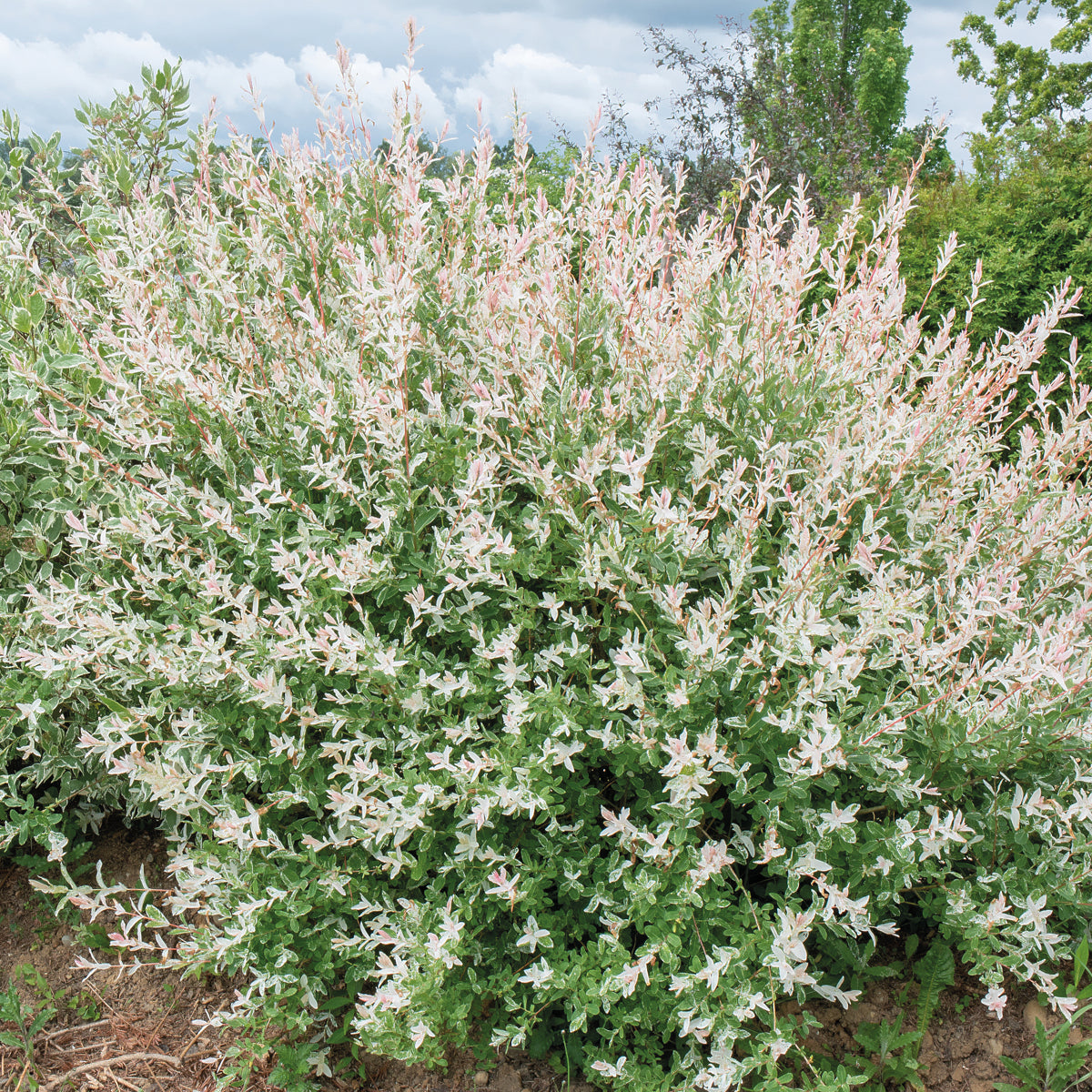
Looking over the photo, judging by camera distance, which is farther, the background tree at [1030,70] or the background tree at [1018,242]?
the background tree at [1030,70]

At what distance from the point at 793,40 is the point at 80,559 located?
77.8 ft

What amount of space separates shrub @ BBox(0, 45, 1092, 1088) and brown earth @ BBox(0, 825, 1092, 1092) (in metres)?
0.17

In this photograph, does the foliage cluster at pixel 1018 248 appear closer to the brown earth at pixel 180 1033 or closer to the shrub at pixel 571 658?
the shrub at pixel 571 658

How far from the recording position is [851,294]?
122 inches

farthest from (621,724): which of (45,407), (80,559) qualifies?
(45,407)

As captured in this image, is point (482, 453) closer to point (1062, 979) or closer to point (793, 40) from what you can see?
point (1062, 979)

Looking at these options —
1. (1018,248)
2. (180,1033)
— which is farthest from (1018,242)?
(180,1033)

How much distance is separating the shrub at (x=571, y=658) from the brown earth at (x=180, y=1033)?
17 centimetres

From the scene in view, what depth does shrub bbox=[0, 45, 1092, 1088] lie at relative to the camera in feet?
7.46

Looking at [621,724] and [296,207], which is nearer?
[621,724]

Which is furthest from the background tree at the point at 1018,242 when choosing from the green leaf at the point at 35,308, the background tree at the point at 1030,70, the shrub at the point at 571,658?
the background tree at the point at 1030,70

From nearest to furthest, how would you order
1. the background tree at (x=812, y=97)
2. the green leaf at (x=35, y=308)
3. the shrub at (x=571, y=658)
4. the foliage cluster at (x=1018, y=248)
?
the shrub at (x=571, y=658), the green leaf at (x=35, y=308), the foliage cluster at (x=1018, y=248), the background tree at (x=812, y=97)

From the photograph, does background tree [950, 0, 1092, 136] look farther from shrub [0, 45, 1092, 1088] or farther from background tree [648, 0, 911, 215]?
shrub [0, 45, 1092, 1088]

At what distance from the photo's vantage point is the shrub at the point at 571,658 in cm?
227
